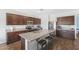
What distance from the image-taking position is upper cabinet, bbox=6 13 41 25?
4.84ft

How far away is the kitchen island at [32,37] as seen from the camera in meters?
A: 1.56

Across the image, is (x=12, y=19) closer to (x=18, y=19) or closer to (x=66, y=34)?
(x=18, y=19)

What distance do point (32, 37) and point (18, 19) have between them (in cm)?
44

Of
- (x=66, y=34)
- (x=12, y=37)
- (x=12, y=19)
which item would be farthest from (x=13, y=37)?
(x=66, y=34)

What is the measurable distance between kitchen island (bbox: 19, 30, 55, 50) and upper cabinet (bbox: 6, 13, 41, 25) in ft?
0.71

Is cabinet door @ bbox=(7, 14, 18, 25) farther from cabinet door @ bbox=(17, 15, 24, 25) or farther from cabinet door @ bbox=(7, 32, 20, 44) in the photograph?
cabinet door @ bbox=(7, 32, 20, 44)

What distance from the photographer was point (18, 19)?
155cm

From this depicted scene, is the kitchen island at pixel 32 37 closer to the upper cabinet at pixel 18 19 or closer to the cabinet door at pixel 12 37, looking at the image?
the cabinet door at pixel 12 37

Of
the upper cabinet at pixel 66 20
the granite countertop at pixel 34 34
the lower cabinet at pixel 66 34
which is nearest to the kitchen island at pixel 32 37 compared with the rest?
the granite countertop at pixel 34 34

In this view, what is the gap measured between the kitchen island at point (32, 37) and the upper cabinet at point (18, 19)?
217 mm

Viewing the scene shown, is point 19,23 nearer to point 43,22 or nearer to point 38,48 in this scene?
point 43,22
